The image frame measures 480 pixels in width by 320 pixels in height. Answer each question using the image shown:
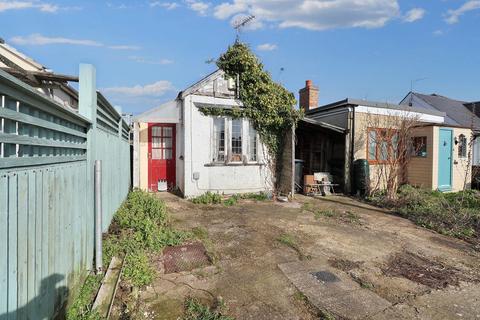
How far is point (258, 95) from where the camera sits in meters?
9.85

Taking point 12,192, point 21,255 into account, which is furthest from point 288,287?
point 12,192

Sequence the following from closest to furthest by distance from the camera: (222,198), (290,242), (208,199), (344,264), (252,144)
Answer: (344,264) → (290,242) → (208,199) → (222,198) → (252,144)

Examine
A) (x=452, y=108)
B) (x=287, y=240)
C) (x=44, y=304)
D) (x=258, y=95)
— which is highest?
(x=452, y=108)

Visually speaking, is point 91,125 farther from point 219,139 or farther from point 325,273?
point 219,139

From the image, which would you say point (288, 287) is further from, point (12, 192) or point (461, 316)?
point (12, 192)

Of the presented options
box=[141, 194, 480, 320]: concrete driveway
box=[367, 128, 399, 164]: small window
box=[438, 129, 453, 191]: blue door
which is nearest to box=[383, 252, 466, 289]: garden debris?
box=[141, 194, 480, 320]: concrete driveway

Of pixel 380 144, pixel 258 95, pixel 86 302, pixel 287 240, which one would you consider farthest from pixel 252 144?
pixel 86 302

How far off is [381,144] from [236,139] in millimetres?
5402

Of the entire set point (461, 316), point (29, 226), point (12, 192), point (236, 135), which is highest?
point (236, 135)

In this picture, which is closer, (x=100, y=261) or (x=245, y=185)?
(x=100, y=261)

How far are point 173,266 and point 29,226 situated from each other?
2485mm

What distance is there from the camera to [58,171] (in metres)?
2.40

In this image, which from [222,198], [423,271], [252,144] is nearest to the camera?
[423,271]

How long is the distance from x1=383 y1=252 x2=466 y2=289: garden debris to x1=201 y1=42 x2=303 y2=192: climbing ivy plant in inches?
238
